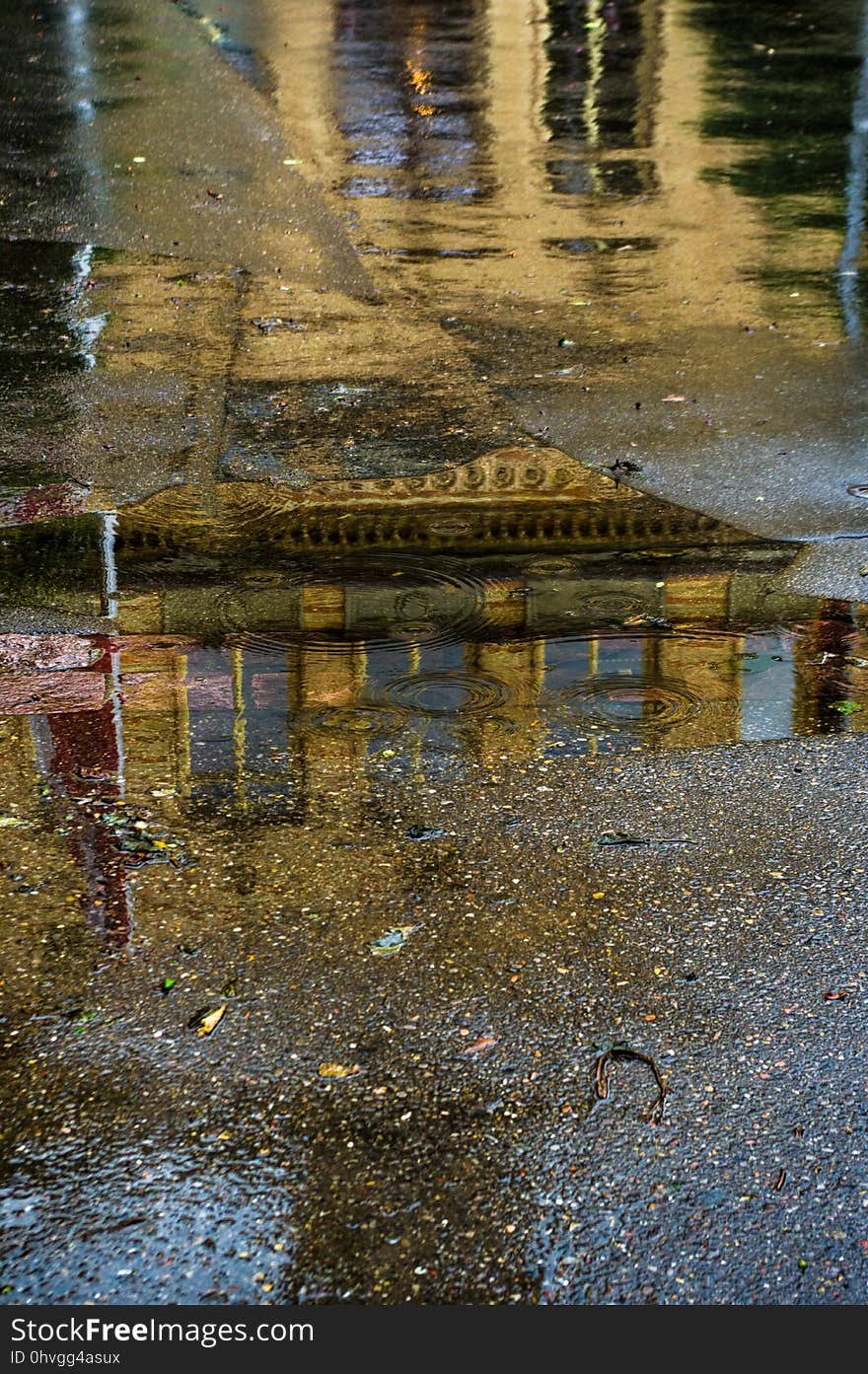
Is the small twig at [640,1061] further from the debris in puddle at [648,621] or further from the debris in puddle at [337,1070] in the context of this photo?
the debris in puddle at [648,621]

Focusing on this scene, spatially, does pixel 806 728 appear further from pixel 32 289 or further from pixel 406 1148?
pixel 32 289

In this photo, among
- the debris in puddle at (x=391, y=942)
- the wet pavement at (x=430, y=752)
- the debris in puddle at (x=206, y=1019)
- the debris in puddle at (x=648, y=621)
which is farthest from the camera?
the debris in puddle at (x=648, y=621)

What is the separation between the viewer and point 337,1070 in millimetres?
3336

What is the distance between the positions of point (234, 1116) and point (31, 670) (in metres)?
2.45

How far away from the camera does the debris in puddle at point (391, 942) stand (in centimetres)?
372

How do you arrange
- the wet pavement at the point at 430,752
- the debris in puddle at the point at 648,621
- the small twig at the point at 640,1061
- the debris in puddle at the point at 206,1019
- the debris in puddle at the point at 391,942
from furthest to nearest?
1. the debris in puddle at the point at 648,621
2. the debris in puddle at the point at 391,942
3. the debris in puddle at the point at 206,1019
4. the small twig at the point at 640,1061
5. the wet pavement at the point at 430,752

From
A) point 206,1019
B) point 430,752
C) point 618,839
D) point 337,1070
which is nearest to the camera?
point 337,1070

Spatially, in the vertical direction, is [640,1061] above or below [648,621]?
above

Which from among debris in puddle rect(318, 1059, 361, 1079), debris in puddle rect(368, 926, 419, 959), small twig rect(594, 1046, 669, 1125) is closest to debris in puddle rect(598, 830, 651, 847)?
debris in puddle rect(368, 926, 419, 959)

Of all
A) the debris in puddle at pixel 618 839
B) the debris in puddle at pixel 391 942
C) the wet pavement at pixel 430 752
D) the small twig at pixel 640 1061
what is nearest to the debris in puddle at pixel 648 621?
the wet pavement at pixel 430 752

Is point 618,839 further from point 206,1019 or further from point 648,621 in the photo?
point 648,621

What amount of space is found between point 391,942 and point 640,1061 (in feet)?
2.35

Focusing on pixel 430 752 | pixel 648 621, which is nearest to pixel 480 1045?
pixel 430 752

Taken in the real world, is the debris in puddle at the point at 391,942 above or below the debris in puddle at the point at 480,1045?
below
